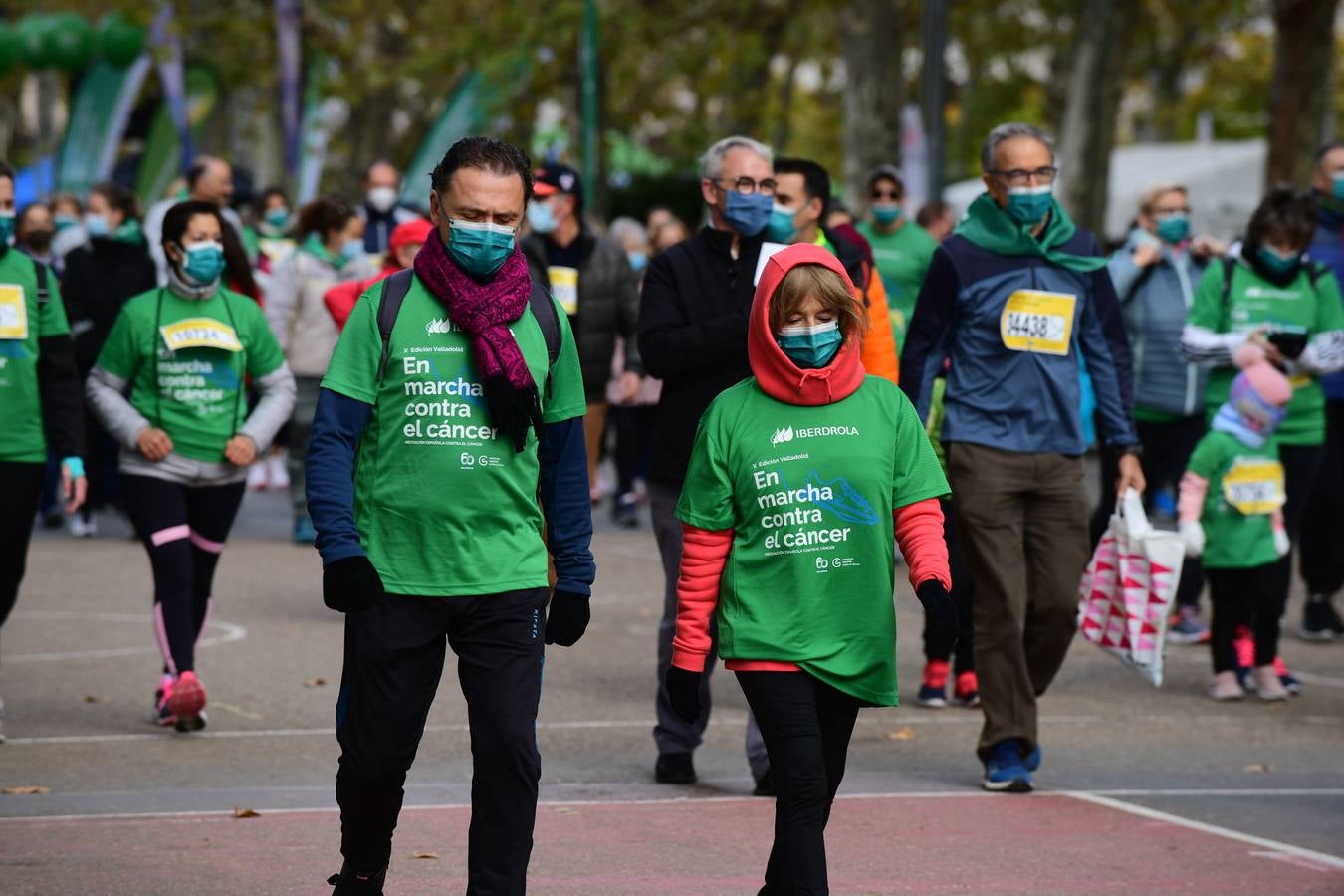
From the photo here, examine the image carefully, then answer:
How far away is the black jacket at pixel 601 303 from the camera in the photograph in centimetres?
1432

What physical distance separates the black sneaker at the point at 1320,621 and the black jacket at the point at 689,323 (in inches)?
210

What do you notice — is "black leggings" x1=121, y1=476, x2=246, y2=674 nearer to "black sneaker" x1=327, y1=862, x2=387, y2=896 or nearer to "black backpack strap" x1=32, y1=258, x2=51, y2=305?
"black backpack strap" x1=32, y1=258, x2=51, y2=305

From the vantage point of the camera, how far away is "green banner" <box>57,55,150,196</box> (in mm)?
36875

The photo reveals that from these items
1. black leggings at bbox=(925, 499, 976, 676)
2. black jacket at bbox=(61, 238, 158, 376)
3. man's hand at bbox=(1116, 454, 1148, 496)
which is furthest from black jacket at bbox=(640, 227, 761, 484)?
black jacket at bbox=(61, 238, 158, 376)

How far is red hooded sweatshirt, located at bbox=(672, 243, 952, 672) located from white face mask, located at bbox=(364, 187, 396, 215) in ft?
34.4

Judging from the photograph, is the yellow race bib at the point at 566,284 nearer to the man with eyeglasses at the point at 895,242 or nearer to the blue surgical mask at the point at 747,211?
the man with eyeglasses at the point at 895,242

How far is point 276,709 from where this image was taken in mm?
9234

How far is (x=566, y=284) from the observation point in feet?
46.2

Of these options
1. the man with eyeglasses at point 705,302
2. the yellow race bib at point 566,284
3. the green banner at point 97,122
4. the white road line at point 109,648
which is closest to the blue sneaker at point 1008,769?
the man with eyeglasses at point 705,302

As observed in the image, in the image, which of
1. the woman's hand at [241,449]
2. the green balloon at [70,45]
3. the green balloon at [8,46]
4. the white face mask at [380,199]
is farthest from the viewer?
the green balloon at [8,46]

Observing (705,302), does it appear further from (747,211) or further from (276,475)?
(276,475)

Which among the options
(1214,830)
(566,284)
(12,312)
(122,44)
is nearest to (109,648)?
(12,312)

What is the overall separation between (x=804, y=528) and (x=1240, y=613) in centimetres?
521

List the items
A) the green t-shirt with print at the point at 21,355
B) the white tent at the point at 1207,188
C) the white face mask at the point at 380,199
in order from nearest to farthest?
1. the green t-shirt with print at the point at 21,355
2. the white face mask at the point at 380,199
3. the white tent at the point at 1207,188
